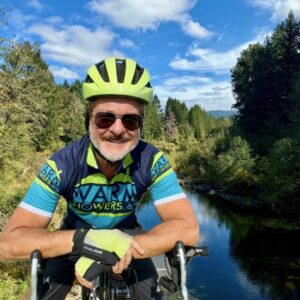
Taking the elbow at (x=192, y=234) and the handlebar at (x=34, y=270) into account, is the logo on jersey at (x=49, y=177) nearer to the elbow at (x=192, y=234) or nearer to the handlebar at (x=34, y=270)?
the handlebar at (x=34, y=270)

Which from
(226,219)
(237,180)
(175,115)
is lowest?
(226,219)

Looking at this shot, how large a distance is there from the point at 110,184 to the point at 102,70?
1.00 meters

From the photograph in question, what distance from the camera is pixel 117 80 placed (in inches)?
117

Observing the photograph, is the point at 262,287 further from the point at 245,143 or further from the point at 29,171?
the point at 245,143

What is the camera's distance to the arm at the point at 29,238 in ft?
8.05

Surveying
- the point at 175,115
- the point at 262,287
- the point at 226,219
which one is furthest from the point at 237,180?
the point at 175,115

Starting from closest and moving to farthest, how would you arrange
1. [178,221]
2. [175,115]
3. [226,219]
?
[178,221], [226,219], [175,115]

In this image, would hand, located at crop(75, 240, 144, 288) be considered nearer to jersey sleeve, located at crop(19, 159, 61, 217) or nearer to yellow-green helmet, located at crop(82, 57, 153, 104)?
jersey sleeve, located at crop(19, 159, 61, 217)

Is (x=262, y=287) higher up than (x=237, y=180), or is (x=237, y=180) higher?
(x=237, y=180)

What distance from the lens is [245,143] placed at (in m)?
56.1

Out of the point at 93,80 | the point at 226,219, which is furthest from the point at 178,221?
the point at 226,219

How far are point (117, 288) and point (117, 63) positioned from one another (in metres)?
1.82

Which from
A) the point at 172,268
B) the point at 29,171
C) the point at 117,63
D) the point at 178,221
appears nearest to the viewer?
the point at 172,268

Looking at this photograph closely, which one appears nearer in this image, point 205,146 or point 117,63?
point 117,63
